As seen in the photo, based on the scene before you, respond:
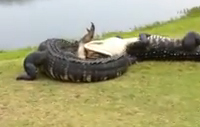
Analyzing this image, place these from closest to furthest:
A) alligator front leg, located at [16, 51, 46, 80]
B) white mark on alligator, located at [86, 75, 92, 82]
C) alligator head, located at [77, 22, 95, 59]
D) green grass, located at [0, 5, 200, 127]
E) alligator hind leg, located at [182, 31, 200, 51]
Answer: green grass, located at [0, 5, 200, 127]
white mark on alligator, located at [86, 75, 92, 82]
alligator front leg, located at [16, 51, 46, 80]
alligator head, located at [77, 22, 95, 59]
alligator hind leg, located at [182, 31, 200, 51]

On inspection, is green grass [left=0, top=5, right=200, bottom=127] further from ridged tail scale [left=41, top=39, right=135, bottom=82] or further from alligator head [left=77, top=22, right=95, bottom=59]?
alligator head [left=77, top=22, right=95, bottom=59]

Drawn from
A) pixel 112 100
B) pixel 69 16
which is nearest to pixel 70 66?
Result: pixel 112 100

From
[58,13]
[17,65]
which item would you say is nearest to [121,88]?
[17,65]

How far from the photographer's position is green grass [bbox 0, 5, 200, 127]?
437cm

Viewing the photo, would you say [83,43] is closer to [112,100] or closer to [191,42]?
[191,42]

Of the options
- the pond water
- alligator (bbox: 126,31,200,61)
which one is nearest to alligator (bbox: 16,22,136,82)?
alligator (bbox: 126,31,200,61)

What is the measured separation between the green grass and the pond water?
5.81m

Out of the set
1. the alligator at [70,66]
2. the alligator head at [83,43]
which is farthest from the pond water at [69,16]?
the alligator at [70,66]

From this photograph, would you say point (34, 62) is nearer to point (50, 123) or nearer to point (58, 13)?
Result: point (50, 123)

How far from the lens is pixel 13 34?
12.2 m

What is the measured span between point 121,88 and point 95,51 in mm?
871

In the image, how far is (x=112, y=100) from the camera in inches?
191

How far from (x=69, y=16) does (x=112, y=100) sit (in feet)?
Result: 30.0

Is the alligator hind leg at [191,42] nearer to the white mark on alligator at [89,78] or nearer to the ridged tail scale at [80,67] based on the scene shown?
the ridged tail scale at [80,67]
